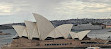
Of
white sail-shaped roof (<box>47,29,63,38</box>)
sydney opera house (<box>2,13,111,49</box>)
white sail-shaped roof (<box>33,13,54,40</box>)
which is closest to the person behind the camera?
white sail-shaped roof (<box>33,13,54,40</box>)

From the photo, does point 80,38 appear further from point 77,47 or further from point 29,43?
point 29,43

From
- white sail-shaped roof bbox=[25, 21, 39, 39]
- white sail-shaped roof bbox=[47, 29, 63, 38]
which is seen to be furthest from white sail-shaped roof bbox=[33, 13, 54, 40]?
white sail-shaped roof bbox=[25, 21, 39, 39]

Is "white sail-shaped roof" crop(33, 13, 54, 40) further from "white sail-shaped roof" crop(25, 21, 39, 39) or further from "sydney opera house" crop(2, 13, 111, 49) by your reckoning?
"white sail-shaped roof" crop(25, 21, 39, 39)

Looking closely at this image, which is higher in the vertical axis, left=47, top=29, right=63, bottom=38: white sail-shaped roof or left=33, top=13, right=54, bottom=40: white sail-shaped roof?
left=33, top=13, right=54, bottom=40: white sail-shaped roof

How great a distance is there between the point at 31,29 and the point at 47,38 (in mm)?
3992

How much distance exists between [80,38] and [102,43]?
4759 mm

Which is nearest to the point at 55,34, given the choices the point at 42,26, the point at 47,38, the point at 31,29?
the point at 47,38

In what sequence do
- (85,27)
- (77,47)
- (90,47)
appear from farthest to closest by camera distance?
(85,27) < (77,47) < (90,47)

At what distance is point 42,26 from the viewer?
5738cm

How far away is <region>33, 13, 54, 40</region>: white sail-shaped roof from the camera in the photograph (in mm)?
56931

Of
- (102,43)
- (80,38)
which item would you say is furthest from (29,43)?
(102,43)

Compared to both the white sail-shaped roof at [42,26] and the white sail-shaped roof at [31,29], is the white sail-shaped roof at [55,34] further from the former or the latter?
the white sail-shaped roof at [31,29]

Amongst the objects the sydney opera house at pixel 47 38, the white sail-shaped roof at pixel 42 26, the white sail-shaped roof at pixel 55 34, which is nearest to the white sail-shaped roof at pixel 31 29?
the sydney opera house at pixel 47 38

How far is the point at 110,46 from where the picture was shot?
5588cm
